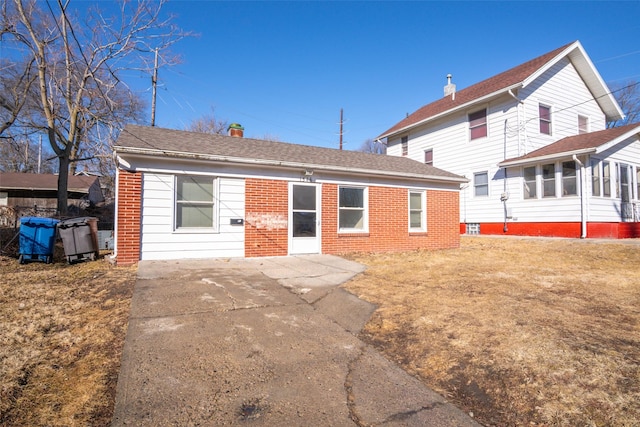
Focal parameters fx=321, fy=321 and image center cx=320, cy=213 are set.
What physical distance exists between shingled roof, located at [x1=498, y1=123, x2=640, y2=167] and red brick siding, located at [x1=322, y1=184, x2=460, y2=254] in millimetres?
4737

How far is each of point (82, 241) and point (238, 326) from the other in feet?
20.4

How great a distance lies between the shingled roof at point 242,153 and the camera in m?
7.50

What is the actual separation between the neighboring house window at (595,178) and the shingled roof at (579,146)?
91cm

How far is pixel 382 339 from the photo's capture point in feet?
11.0

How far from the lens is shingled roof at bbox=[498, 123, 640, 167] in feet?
39.7

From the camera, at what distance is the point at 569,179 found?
13109 millimetres

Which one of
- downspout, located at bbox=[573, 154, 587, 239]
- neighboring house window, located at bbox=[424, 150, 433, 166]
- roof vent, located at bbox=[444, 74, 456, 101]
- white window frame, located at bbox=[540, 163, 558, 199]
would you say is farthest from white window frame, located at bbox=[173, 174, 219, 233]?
roof vent, located at bbox=[444, 74, 456, 101]

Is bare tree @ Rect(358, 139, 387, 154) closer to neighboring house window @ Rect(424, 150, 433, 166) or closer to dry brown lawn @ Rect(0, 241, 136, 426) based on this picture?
neighboring house window @ Rect(424, 150, 433, 166)

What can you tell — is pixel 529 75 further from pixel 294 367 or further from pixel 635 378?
pixel 294 367

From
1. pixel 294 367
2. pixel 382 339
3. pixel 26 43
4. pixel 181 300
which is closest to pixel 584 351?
pixel 382 339

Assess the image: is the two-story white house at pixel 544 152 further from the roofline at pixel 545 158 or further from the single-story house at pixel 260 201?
the single-story house at pixel 260 201

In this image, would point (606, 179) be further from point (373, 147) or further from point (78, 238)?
point (373, 147)

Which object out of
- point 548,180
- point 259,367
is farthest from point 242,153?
point 548,180

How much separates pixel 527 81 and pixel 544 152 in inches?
131
